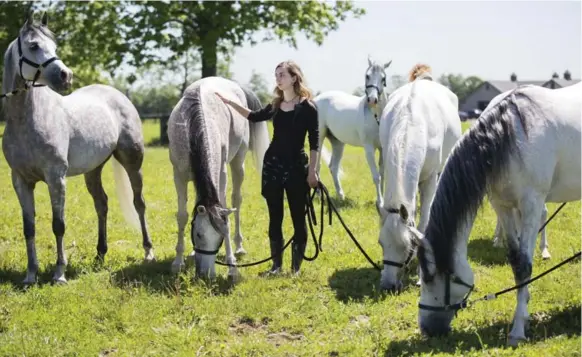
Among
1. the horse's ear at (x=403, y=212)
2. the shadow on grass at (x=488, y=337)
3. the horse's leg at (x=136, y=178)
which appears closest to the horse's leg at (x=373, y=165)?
the horse's leg at (x=136, y=178)

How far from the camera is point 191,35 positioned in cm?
2205

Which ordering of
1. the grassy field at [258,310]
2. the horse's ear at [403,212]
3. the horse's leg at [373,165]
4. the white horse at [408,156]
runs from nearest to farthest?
Result: the grassy field at [258,310]
the horse's ear at [403,212]
the white horse at [408,156]
the horse's leg at [373,165]

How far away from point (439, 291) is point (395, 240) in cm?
82

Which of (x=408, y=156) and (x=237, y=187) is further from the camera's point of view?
(x=237, y=187)

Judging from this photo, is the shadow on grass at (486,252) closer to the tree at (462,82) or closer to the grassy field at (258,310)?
the grassy field at (258,310)

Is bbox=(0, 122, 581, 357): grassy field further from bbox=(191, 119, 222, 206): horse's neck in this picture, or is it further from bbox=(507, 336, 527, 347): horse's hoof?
bbox=(191, 119, 222, 206): horse's neck

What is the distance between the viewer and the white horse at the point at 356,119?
337 inches

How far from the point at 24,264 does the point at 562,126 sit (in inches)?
215

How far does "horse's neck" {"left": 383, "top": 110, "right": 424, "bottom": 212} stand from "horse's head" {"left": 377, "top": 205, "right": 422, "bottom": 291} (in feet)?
0.32

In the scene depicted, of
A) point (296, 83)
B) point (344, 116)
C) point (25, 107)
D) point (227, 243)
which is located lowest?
point (227, 243)

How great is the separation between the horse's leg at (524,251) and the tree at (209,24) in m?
17.8

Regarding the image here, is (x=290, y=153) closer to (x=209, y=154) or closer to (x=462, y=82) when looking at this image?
(x=209, y=154)

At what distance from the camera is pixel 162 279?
5.98 meters

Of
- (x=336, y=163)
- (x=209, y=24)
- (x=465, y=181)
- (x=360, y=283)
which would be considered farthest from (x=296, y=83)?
(x=209, y=24)
